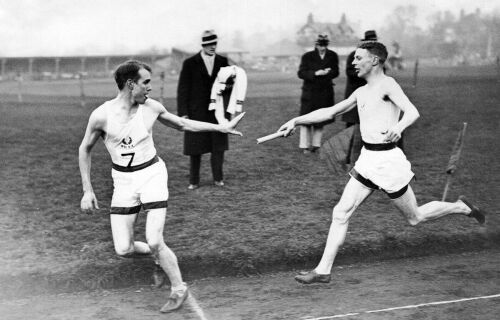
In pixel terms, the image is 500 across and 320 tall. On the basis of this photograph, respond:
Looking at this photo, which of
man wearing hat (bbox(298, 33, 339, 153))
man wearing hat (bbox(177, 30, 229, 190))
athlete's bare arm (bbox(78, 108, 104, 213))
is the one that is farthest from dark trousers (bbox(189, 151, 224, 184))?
athlete's bare arm (bbox(78, 108, 104, 213))

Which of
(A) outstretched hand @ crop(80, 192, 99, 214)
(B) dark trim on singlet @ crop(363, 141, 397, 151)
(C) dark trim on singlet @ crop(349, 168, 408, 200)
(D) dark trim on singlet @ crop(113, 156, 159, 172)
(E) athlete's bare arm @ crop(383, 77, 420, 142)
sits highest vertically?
(E) athlete's bare arm @ crop(383, 77, 420, 142)

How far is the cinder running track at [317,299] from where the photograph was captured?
5.29 meters

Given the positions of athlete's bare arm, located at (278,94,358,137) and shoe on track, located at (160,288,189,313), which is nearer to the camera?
shoe on track, located at (160,288,189,313)

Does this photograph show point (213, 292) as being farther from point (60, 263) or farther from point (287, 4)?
point (287, 4)

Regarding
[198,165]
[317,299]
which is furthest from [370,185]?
[198,165]

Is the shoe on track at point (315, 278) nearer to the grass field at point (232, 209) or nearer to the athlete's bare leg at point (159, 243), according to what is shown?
the grass field at point (232, 209)

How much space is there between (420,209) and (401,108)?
1.09m

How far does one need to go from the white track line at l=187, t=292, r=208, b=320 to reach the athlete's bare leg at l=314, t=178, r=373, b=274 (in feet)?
3.83

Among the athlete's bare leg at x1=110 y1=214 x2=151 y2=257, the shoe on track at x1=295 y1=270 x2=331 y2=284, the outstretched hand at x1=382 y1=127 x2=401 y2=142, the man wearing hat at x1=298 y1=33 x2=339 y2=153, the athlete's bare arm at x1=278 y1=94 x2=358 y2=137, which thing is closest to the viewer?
the athlete's bare leg at x1=110 y1=214 x2=151 y2=257

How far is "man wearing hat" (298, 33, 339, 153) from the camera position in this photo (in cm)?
1153

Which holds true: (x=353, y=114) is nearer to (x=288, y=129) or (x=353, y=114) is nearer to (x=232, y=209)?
(x=232, y=209)

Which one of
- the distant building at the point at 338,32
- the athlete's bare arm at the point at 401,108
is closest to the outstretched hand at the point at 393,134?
the athlete's bare arm at the point at 401,108

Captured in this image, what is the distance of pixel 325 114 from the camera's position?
6234 millimetres

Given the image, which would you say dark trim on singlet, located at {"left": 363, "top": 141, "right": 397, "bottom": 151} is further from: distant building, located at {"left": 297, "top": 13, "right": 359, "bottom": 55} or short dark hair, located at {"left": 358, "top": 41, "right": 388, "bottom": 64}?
distant building, located at {"left": 297, "top": 13, "right": 359, "bottom": 55}
